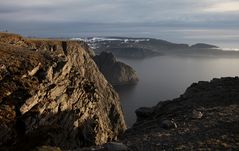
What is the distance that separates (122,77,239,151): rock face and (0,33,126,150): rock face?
12.2 m

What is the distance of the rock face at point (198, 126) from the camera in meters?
27.9

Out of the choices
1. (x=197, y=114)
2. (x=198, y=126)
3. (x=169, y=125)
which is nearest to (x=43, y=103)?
(x=197, y=114)

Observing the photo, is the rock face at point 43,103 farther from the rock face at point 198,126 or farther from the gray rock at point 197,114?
the gray rock at point 197,114

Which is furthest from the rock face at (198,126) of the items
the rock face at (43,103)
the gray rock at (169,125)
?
the rock face at (43,103)

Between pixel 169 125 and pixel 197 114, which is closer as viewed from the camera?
pixel 169 125

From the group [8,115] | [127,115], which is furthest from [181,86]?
[8,115]

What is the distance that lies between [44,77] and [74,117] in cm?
629

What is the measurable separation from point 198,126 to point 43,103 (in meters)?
25.7

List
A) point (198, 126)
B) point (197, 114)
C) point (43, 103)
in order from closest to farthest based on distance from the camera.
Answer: point (198, 126) → point (197, 114) → point (43, 103)

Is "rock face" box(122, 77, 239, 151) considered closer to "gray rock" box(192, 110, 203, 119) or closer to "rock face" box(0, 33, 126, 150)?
"gray rock" box(192, 110, 203, 119)

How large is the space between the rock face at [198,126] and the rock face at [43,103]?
40.2 ft

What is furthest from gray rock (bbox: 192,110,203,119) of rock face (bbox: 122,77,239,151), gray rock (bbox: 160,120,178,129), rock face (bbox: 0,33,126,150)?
rock face (bbox: 0,33,126,150)

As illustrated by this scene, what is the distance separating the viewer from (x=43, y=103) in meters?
53.7

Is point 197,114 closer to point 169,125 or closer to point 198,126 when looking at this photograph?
point 198,126
